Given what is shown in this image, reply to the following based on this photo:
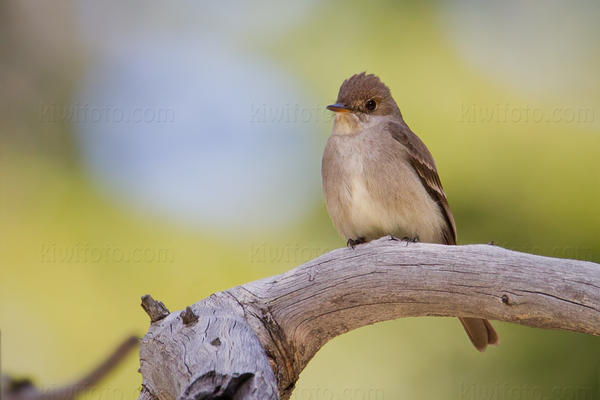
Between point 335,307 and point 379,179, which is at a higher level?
point 379,179

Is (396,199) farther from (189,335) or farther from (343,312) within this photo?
(189,335)

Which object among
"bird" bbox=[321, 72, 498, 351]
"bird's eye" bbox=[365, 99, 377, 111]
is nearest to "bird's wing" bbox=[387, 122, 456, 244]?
"bird" bbox=[321, 72, 498, 351]

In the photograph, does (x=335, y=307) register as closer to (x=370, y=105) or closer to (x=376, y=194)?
(x=376, y=194)

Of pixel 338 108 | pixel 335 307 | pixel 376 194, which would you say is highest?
pixel 338 108

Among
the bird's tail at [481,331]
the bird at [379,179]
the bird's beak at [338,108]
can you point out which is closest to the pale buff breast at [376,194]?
the bird at [379,179]

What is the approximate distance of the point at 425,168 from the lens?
507cm

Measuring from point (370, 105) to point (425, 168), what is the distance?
61 centimetres

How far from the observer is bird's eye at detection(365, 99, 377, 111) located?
5219mm

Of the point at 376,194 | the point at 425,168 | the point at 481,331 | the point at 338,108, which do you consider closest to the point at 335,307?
the point at 376,194

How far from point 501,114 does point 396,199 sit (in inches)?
53.1

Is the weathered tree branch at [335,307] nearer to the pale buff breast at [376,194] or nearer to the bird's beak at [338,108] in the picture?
the pale buff breast at [376,194]

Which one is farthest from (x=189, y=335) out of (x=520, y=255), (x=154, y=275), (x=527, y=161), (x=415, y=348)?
(x=527, y=161)

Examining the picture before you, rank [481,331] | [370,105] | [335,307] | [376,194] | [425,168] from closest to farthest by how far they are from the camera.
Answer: [335,307]
[481,331]
[376,194]
[425,168]
[370,105]

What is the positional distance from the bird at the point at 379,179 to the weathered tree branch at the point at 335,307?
744 mm
